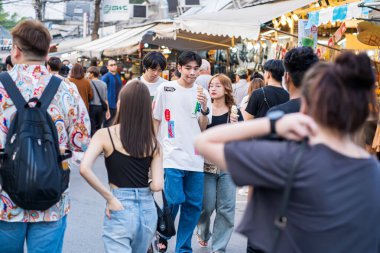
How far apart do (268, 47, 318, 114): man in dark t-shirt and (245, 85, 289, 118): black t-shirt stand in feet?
5.36

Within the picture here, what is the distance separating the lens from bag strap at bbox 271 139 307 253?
2.68 m

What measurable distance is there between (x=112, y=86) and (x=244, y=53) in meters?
4.84

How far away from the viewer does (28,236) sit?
14.0 ft

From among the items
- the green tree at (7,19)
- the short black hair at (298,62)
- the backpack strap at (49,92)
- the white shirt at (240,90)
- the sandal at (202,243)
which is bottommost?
the green tree at (7,19)

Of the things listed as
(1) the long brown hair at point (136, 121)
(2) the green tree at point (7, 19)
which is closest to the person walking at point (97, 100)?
(1) the long brown hair at point (136, 121)

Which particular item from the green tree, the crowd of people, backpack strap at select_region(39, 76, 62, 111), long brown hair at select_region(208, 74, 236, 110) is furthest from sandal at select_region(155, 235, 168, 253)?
the green tree

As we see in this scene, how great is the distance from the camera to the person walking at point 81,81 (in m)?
13.7

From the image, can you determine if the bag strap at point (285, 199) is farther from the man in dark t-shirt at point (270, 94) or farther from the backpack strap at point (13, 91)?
the man in dark t-shirt at point (270, 94)

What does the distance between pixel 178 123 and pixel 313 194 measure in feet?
14.7

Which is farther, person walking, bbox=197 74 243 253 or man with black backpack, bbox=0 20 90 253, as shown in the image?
person walking, bbox=197 74 243 253

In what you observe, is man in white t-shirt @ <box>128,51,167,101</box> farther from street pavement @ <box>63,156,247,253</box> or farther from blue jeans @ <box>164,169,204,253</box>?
street pavement @ <box>63,156,247,253</box>

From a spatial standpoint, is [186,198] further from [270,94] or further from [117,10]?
[117,10]

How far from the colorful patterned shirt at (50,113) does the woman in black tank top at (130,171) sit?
0.99 ft

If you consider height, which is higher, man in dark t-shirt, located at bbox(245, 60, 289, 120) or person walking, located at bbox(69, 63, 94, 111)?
man in dark t-shirt, located at bbox(245, 60, 289, 120)
